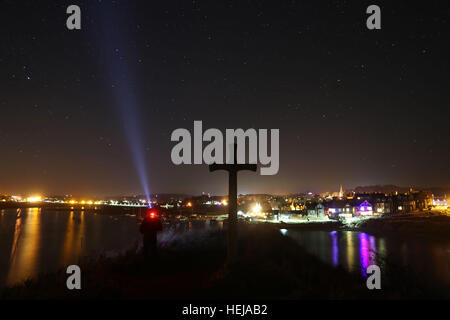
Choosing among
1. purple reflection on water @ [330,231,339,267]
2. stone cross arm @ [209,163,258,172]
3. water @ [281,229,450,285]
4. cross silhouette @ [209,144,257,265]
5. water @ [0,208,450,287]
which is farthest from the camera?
purple reflection on water @ [330,231,339,267]

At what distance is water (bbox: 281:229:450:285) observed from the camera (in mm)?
30309

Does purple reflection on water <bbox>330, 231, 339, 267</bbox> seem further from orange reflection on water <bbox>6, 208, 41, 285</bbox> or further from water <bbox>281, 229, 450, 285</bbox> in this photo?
orange reflection on water <bbox>6, 208, 41, 285</bbox>

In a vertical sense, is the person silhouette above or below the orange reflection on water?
above

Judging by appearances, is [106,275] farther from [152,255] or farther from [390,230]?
[390,230]

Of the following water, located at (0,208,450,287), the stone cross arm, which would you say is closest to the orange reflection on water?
water, located at (0,208,450,287)

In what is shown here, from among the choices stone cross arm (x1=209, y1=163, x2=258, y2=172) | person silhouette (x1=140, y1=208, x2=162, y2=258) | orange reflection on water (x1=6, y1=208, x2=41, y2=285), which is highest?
stone cross arm (x1=209, y1=163, x2=258, y2=172)

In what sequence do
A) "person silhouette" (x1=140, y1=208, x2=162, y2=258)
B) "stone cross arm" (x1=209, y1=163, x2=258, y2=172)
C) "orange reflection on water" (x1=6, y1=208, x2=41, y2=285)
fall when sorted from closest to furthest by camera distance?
"stone cross arm" (x1=209, y1=163, x2=258, y2=172) → "person silhouette" (x1=140, y1=208, x2=162, y2=258) → "orange reflection on water" (x1=6, y1=208, x2=41, y2=285)

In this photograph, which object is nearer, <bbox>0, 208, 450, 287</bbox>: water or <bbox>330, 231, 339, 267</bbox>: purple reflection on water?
<bbox>0, 208, 450, 287</bbox>: water

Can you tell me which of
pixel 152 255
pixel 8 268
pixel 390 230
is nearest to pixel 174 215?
pixel 390 230

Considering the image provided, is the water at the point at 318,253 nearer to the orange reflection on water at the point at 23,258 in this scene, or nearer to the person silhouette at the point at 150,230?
the orange reflection on water at the point at 23,258

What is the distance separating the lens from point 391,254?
40875 millimetres

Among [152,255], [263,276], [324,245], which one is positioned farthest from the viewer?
[324,245]

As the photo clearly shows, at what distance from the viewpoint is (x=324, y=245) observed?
166 ft
